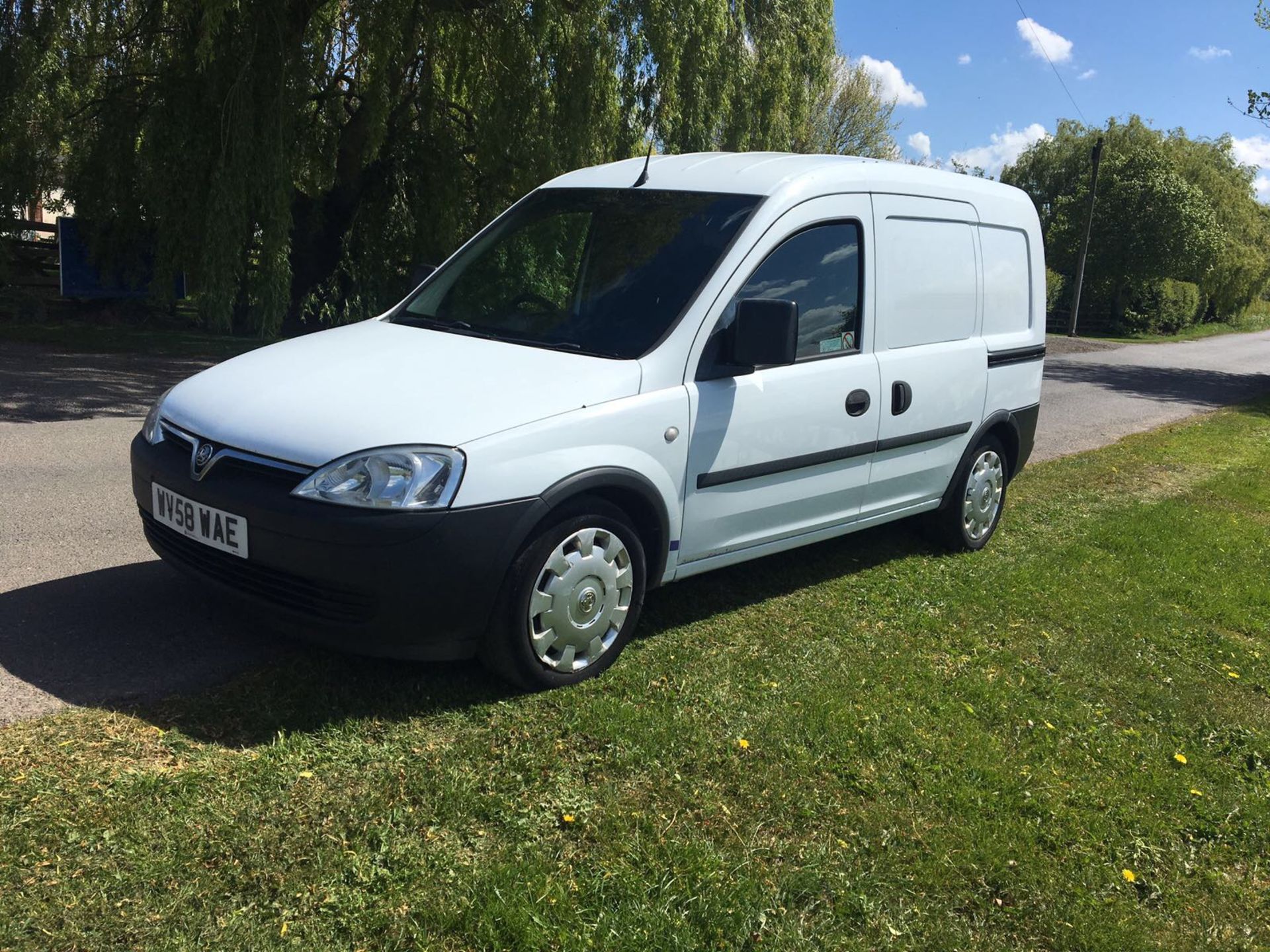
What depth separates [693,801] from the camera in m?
3.62

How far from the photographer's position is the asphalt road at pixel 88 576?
418 centimetres

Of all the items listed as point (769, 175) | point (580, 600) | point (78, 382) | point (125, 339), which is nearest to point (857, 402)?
point (769, 175)

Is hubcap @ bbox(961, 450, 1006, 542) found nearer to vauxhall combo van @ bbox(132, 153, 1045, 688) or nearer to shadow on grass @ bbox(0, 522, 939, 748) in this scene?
vauxhall combo van @ bbox(132, 153, 1045, 688)

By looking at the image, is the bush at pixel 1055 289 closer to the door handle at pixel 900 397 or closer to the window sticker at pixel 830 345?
the door handle at pixel 900 397

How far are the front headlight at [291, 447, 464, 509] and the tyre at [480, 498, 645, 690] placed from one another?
43 centimetres

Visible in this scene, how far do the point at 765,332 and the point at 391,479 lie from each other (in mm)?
1648

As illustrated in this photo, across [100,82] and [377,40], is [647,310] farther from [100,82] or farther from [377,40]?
[100,82]

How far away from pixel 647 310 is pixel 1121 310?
4273cm

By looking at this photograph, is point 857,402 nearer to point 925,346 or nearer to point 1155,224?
point 925,346

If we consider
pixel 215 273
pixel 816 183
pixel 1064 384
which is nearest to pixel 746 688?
pixel 816 183

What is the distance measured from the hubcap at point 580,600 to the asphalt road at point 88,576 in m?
1.11

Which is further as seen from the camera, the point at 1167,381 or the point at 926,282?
the point at 1167,381

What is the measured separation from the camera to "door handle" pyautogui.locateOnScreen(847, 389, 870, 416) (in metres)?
5.41

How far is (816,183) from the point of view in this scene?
17.4 feet
